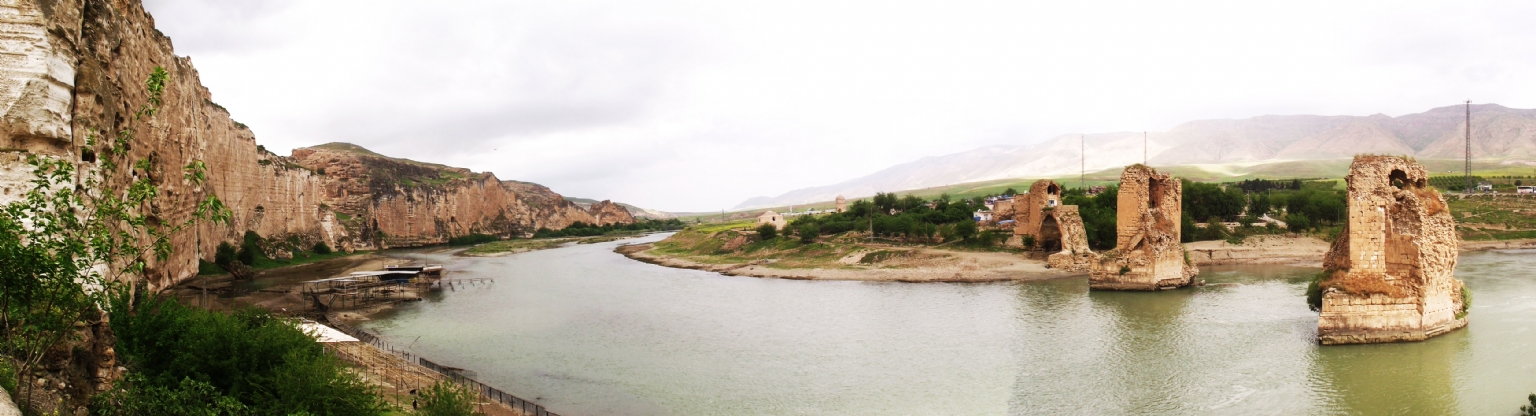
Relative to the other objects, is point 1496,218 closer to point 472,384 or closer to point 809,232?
point 809,232

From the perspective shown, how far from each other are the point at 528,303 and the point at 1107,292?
91.5 feet

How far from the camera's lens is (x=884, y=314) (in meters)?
30.1

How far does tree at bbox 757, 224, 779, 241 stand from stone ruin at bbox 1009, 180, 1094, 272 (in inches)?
808

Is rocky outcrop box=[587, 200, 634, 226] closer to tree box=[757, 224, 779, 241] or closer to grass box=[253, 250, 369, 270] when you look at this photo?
grass box=[253, 250, 369, 270]

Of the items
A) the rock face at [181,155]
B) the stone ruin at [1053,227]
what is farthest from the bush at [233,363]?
the stone ruin at [1053,227]

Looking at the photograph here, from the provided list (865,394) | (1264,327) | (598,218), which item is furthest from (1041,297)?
(598,218)

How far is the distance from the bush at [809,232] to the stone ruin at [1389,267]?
4100 centimetres

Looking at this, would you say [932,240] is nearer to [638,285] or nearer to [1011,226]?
[1011,226]

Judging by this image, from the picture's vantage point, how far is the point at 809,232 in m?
59.3

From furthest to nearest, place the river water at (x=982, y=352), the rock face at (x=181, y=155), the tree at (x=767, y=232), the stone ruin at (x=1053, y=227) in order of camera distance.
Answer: the tree at (x=767, y=232), the stone ruin at (x=1053, y=227), the river water at (x=982, y=352), the rock face at (x=181, y=155)

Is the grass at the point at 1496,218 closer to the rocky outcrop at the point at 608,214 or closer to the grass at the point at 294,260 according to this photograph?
the grass at the point at 294,260

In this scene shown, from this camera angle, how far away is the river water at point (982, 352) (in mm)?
16109

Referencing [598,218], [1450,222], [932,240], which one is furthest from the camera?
[598,218]

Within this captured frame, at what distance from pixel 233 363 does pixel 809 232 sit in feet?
163
